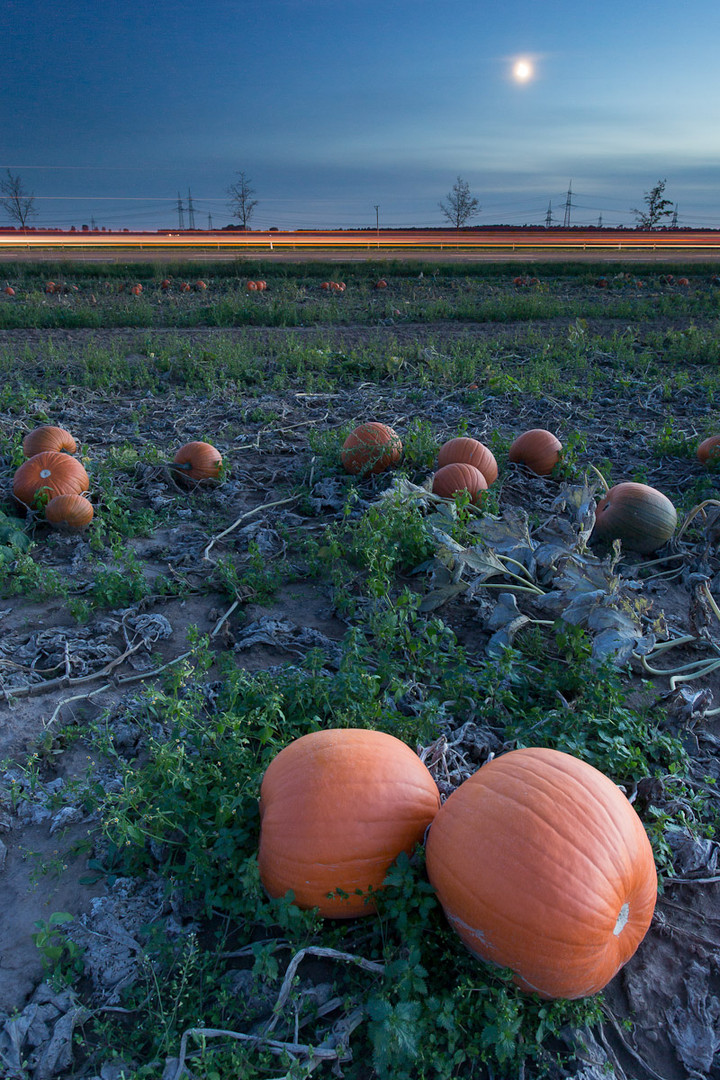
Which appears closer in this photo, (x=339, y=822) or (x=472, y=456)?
(x=339, y=822)

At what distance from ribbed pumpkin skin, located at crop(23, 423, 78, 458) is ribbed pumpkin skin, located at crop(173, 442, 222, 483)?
1.08m

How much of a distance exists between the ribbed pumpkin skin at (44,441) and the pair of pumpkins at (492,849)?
15.1ft

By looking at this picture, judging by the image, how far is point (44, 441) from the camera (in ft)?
19.5

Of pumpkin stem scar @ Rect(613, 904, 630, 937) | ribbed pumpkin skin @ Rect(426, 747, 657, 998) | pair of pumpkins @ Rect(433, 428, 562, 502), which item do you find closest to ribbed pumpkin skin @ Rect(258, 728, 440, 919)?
ribbed pumpkin skin @ Rect(426, 747, 657, 998)

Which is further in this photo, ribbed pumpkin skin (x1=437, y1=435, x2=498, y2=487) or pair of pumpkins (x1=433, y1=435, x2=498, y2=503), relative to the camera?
ribbed pumpkin skin (x1=437, y1=435, x2=498, y2=487)

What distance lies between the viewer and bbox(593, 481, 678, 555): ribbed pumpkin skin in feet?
14.5

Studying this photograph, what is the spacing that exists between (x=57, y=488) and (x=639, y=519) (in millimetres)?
4122

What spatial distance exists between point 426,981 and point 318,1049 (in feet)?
1.15

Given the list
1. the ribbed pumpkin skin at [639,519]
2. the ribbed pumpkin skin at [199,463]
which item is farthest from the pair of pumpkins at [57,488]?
the ribbed pumpkin skin at [639,519]

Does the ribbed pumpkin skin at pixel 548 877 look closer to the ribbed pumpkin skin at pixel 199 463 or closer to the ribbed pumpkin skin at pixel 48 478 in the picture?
the ribbed pumpkin skin at pixel 48 478

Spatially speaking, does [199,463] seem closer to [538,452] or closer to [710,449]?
[538,452]

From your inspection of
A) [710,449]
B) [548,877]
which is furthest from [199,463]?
[548,877]

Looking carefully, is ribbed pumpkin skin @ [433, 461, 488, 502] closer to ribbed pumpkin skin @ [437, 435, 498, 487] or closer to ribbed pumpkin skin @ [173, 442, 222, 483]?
ribbed pumpkin skin @ [437, 435, 498, 487]

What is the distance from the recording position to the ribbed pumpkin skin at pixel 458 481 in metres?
4.87
